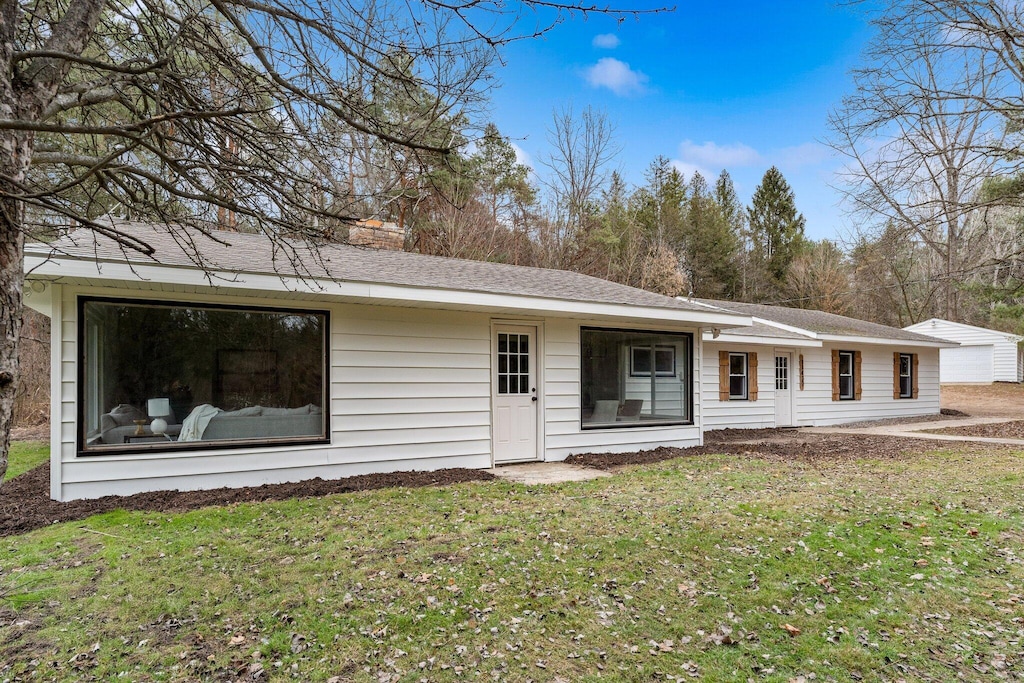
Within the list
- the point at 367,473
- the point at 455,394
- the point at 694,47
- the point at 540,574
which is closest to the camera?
the point at 540,574

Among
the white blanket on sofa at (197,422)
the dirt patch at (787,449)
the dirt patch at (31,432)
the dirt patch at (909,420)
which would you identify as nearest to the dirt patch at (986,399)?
the dirt patch at (909,420)

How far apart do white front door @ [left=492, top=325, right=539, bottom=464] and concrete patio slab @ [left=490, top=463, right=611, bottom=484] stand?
0.83ft

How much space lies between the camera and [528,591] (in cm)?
371

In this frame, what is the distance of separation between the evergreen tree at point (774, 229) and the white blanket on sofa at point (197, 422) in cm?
2976

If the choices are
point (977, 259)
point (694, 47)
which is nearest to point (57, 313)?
point (694, 47)

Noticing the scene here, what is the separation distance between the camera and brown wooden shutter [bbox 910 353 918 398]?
16359mm

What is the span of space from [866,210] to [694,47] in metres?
4.98

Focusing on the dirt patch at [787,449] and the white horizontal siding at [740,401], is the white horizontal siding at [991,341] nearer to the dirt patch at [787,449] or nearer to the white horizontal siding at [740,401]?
the white horizontal siding at [740,401]

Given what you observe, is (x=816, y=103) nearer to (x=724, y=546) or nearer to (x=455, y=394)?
(x=455, y=394)

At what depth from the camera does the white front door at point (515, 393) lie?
7984mm

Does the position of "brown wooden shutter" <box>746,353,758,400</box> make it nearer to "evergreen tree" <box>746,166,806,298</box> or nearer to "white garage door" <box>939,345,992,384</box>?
"white garage door" <box>939,345,992,384</box>

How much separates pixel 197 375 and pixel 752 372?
441 inches

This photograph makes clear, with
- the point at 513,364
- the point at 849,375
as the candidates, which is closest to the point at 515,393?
the point at 513,364

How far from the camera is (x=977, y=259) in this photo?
774 inches
